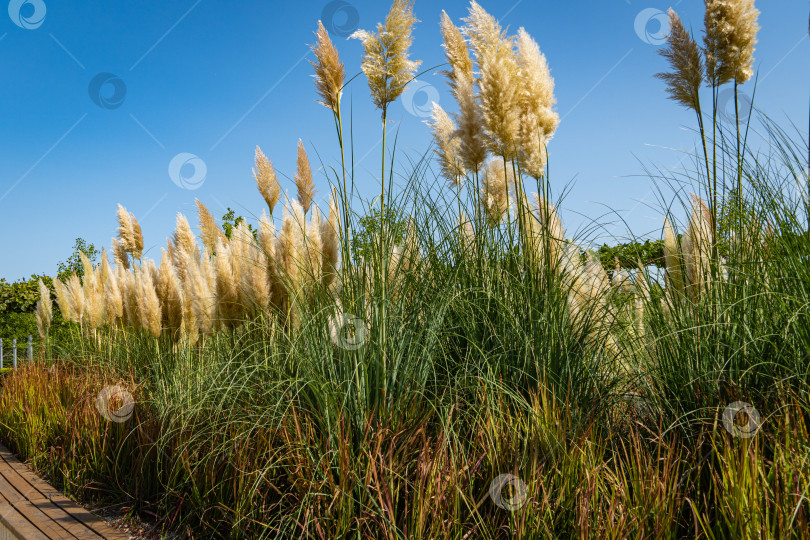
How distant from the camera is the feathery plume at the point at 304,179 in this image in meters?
4.67

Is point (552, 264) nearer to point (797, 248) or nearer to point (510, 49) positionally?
point (797, 248)

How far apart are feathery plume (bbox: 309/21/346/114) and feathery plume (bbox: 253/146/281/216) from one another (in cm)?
138

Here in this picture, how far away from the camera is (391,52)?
3.88 metres

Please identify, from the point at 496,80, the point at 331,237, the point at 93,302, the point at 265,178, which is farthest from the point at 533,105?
the point at 93,302

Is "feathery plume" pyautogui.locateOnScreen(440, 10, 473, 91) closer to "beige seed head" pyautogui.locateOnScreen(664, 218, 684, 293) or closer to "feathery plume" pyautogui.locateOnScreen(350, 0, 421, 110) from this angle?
"feathery plume" pyautogui.locateOnScreen(350, 0, 421, 110)

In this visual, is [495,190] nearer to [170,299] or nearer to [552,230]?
[552,230]

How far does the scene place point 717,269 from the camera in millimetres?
3107

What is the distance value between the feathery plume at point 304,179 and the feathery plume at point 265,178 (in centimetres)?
53

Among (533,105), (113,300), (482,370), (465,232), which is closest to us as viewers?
(482,370)

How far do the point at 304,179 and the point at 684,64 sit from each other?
3116 mm

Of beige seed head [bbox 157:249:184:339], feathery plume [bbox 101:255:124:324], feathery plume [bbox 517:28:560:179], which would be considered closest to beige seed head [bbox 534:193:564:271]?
feathery plume [bbox 517:28:560:179]

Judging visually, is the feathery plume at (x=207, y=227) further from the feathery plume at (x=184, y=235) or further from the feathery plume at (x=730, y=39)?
the feathery plume at (x=730, y=39)

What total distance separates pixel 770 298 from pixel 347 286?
2261mm

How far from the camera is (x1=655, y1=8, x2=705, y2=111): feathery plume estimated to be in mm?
4195
